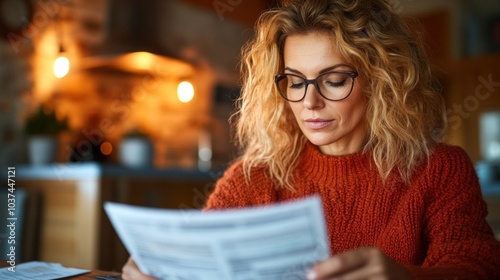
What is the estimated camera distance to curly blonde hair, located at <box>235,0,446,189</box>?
3.77ft

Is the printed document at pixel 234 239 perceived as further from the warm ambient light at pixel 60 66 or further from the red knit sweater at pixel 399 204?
the warm ambient light at pixel 60 66

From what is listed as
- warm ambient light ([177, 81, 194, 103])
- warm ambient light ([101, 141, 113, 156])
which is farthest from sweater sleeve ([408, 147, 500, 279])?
warm ambient light ([177, 81, 194, 103])

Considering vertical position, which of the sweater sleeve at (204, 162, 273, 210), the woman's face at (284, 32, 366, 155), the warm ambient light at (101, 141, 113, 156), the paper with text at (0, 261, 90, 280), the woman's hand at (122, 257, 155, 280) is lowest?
the paper with text at (0, 261, 90, 280)

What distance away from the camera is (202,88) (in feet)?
14.3

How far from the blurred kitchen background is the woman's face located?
0.88m

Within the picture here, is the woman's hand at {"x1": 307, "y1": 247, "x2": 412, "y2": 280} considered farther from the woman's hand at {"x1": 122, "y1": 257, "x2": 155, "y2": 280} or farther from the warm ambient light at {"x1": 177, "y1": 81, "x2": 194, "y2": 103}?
the warm ambient light at {"x1": 177, "y1": 81, "x2": 194, "y2": 103}

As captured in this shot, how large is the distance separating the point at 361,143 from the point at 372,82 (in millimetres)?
140

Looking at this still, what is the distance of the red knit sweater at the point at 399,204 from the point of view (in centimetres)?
100

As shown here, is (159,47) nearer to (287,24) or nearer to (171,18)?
(171,18)

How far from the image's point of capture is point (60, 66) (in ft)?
10.7

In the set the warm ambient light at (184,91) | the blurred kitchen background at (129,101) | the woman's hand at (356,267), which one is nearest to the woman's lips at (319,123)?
→ the woman's hand at (356,267)

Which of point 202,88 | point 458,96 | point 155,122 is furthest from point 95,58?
point 458,96

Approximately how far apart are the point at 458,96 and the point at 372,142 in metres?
4.19

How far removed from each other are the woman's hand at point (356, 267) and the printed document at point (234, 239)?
0.01 metres
